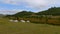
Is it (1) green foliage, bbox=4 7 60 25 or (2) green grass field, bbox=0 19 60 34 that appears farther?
(1) green foliage, bbox=4 7 60 25

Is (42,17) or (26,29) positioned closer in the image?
(26,29)

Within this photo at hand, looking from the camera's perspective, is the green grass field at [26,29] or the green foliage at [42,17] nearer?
the green grass field at [26,29]

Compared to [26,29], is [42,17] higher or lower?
higher
